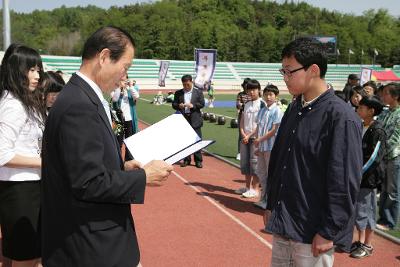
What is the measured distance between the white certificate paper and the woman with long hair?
2.69 ft

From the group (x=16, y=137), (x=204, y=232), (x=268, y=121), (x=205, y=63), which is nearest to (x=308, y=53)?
(x=16, y=137)

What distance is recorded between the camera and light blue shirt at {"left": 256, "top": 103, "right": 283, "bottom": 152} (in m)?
6.75

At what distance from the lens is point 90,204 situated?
188 centimetres

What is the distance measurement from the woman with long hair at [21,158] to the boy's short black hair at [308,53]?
71.5 inches

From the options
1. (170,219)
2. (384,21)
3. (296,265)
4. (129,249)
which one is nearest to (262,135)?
(170,219)

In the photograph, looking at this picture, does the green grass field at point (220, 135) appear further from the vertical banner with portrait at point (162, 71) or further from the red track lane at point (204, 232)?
the vertical banner with portrait at point (162, 71)

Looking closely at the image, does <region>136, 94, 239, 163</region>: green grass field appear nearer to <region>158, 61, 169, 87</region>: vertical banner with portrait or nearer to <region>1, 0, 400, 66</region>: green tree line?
<region>158, 61, 169, 87</region>: vertical banner with portrait

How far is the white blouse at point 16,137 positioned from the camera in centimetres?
271

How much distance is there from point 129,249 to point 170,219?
419 cm

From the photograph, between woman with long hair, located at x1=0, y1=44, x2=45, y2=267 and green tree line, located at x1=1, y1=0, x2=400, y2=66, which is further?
green tree line, located at x1=1, y1=0, x2=400, y2=66

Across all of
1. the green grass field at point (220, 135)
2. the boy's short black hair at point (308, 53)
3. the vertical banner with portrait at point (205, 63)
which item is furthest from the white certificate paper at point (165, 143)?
the vertical banner with portrait at point (205, 63)

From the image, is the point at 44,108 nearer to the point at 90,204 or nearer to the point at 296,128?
the point at 90,204

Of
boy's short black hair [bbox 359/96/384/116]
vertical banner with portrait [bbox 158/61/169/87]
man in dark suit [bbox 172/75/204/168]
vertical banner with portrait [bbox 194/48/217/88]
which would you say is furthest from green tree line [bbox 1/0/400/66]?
boy's short black hair [bbox 359/96/384/116]

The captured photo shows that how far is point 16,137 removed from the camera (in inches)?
109
